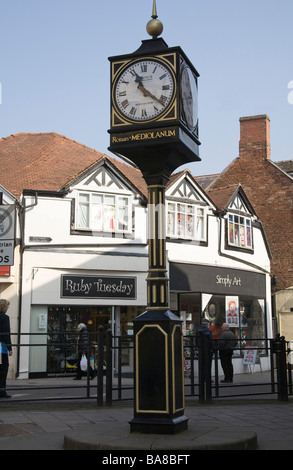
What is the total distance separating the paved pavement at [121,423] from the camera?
6.08 m

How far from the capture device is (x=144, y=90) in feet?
22.9

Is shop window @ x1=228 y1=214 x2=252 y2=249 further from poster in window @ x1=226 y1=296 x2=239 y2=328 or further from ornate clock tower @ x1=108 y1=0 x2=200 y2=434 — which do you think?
ornate clock tower @ x1=108 y1=0 x2=200 y2=434

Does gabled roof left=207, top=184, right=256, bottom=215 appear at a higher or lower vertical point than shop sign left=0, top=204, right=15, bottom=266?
higher

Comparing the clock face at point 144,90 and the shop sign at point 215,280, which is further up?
the clock face at point 144,90

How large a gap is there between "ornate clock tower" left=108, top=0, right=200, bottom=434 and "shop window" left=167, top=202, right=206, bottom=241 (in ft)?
41.9

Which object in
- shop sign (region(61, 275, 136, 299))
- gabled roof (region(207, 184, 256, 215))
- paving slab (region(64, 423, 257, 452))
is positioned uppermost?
gabled roof (region(207, 184, 256, 215))

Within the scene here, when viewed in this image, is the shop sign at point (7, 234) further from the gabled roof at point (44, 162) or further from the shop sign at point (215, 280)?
the shop sign at point (215, 280)

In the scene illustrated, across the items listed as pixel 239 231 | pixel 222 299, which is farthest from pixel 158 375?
pixel 239 231

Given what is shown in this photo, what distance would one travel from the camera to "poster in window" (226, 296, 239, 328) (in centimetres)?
2152

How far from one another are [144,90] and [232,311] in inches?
624

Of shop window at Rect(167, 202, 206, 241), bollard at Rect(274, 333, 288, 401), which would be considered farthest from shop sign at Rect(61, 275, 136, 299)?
bollard at Rect(274, 333, 288, 401)

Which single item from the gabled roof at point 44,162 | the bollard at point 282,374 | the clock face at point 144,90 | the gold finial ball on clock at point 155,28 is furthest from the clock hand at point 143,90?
the gabled roof at point 44,162

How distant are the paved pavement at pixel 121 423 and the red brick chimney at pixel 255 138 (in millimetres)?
17934

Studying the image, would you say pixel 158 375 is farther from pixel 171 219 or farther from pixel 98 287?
pixel 171 219
